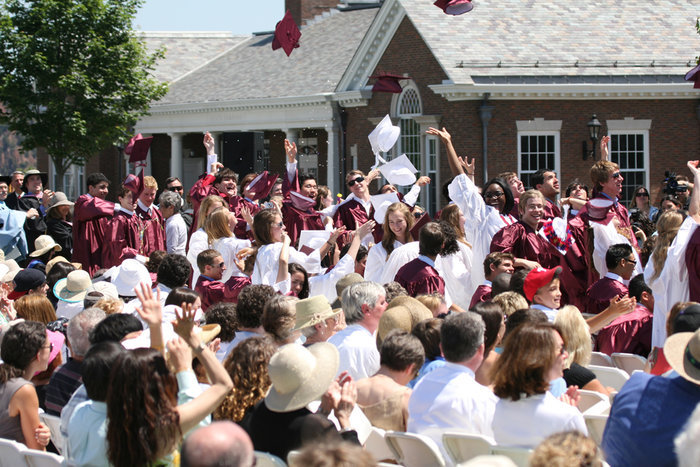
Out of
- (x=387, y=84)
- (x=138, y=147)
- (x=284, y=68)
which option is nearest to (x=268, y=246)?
(x=138, y=147)

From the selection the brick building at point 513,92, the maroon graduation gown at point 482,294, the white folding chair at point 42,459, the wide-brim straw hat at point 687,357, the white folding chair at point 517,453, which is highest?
the brick building at point 513,92

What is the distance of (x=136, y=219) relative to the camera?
1122cm

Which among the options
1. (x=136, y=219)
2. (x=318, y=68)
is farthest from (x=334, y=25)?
(x=136, y=219)

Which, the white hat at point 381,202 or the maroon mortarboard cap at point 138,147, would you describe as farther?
the maroon mortarboard cap at point 138,147

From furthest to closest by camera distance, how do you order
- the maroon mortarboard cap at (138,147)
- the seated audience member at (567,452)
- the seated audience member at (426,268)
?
1. the maroon mortarboard cap at (138,147)
2. the seated audience member at (426,268)
3. the seated audience member at (567,452)

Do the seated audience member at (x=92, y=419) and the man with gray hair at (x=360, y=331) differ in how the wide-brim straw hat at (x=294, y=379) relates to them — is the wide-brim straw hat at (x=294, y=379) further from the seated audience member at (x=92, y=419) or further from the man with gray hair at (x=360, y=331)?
the man with gray hair at (x=360, y=331)

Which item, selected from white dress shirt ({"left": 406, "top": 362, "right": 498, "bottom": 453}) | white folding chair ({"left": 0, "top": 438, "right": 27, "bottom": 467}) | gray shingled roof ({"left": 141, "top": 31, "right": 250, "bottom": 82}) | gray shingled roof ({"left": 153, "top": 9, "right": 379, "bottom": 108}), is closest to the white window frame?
gray shingled roof ({"left": 153, "top": 9, "right": 379, "bottom": 108})

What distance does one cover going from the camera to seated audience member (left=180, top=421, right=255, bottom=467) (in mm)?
3098

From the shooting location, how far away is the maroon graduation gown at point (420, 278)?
7785mm

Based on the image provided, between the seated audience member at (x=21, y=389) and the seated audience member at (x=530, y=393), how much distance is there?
2.30m

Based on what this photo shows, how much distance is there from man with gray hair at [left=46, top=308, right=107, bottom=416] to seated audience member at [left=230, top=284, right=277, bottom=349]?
90cm

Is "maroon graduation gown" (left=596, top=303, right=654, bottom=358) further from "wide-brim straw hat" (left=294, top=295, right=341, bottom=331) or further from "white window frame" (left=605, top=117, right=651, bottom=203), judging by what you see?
"white window frame" (left=605, top=117, right=651, bottom=203)

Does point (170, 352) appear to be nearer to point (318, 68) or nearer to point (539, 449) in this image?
point (539, 449)

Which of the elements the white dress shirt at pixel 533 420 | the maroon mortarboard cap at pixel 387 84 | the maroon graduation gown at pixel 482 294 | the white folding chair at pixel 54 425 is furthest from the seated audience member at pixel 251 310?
the maroon mortarboard cap at pixel 387 84
